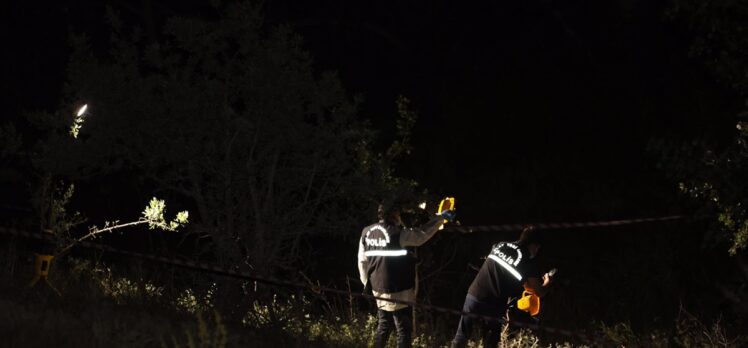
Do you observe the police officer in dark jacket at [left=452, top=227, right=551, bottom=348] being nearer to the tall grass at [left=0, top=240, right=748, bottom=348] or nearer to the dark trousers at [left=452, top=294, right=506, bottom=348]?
the dark trousers at [left=452, top=294, right=506, bottom=348]

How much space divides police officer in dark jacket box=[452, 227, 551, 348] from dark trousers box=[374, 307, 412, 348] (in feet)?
1.90

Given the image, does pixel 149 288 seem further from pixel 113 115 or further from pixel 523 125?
pixel 523 125

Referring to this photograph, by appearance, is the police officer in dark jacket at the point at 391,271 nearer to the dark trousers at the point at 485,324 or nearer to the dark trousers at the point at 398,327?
Answer: the dark trousers at the point at 398,327

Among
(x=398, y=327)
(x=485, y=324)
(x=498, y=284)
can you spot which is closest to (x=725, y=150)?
(x=498, y=284)

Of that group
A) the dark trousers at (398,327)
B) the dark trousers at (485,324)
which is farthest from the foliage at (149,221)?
the dark trousers at (485,324)

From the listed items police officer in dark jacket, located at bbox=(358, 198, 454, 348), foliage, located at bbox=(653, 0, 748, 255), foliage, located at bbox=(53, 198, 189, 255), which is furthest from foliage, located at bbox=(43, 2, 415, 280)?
foliage, located at bbox=(653, 0, 748, 255)

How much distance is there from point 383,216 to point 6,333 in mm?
3480

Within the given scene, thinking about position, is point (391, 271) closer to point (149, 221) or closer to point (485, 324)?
point (485, 324)

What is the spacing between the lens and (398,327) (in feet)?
26.6

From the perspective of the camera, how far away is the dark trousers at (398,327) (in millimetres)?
8062

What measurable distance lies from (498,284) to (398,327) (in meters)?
1.06

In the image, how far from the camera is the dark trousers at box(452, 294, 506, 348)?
8.42m

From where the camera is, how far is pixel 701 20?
8094 mm

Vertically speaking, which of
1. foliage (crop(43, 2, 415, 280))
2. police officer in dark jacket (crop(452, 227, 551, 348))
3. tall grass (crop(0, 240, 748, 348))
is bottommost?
tall grass (crop(0, 240, 748, 348))
